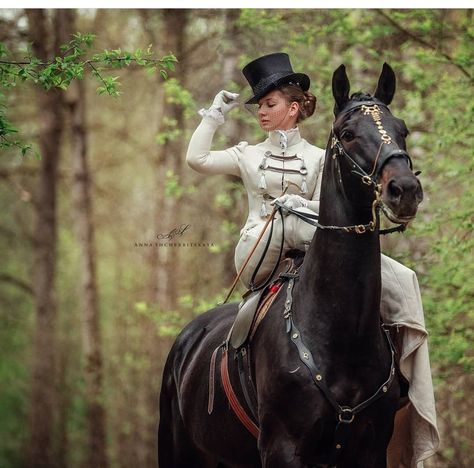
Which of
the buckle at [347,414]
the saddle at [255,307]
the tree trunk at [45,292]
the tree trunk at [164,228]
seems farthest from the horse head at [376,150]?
the tree trunk at [45,292]

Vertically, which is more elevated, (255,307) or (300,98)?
(300,98)

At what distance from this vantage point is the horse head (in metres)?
3.93

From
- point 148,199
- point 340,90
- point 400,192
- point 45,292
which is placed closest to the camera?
point 400,192

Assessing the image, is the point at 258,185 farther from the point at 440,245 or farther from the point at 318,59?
the point at 318,59

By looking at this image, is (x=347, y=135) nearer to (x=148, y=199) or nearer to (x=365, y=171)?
(x=365, y=171)

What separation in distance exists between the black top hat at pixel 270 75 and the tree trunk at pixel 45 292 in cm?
1144

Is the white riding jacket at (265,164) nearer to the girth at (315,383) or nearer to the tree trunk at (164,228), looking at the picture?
the girth at (315,383)

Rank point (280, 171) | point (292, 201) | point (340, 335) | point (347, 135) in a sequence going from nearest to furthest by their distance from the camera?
point (347, 135), point (340, 335), point (292, 201), point (280, 171)

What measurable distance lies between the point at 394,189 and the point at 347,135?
1.71 ft

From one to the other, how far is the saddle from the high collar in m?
0.65

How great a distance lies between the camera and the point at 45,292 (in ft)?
54.5

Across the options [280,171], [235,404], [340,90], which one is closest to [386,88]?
[340,90]

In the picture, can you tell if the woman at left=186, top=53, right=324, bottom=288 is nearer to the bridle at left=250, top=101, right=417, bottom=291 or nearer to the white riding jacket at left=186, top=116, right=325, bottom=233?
the white riding jacket at left=186, top=116, right=325, bottom=233

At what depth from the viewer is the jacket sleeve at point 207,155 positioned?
5.35 metres
